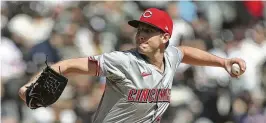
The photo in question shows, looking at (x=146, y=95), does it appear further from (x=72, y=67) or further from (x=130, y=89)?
(x=72, y=67)

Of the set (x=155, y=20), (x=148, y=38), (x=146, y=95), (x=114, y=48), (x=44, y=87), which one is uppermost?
(x=155, y=20)

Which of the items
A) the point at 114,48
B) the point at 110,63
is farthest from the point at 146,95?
the point at 114,48

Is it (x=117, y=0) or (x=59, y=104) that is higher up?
(x=117, y=0)

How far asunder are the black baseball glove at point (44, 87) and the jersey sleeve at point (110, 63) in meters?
0.30

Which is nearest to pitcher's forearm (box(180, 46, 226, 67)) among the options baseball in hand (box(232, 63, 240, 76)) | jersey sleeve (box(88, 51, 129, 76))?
baseball in hand (box(232, 63, 240, 76))

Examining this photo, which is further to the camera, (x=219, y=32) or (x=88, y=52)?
(x=219, y=32)

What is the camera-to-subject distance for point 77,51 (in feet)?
26.3

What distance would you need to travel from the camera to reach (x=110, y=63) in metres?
4.44

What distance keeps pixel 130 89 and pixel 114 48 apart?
372cm

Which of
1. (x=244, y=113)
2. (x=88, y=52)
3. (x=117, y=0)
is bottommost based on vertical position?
(x=244, y=113)

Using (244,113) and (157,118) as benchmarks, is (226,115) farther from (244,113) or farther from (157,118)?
(157,118)

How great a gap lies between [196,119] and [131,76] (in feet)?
12.9

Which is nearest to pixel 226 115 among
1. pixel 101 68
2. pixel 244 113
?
pixel 244 113

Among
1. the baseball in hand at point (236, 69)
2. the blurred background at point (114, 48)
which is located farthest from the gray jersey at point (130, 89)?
the blurred background at point (114, 48)
